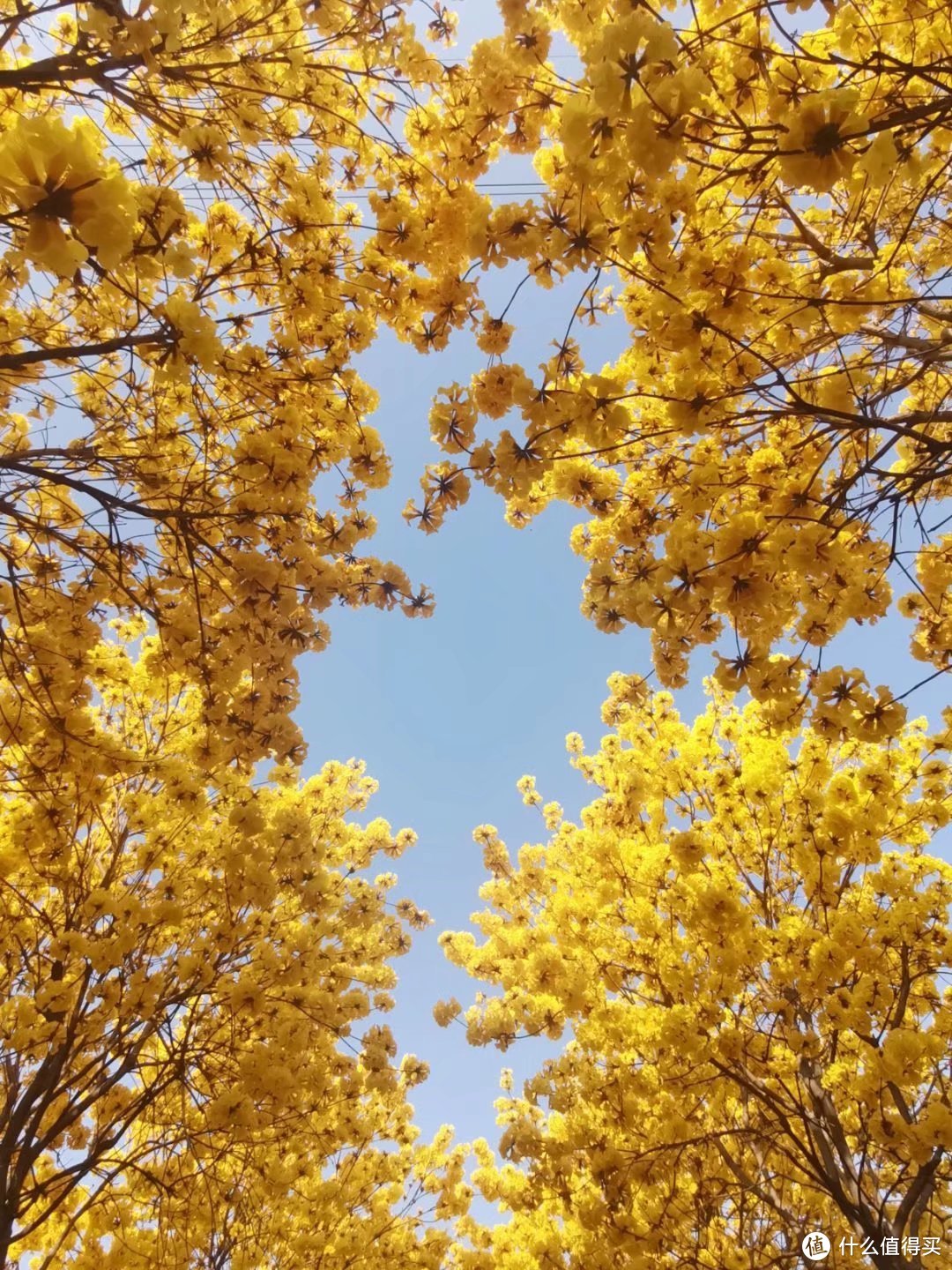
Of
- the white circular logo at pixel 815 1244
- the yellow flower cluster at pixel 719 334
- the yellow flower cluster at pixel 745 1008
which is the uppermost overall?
the yellow flower cluster at pixel 719 334

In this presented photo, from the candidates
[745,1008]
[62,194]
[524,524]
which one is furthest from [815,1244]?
[62,194]

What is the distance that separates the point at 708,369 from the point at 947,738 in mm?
3359

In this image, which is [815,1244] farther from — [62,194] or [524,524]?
[62,194]

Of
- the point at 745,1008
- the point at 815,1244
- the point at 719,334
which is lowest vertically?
the point at 815,1244

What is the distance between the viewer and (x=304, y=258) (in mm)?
3307

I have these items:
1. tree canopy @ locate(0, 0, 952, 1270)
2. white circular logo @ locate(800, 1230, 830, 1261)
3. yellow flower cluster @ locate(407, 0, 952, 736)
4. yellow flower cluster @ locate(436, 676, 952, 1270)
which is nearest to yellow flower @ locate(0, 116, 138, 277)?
tree canopy @ locate(0, 0, 952, 1270)

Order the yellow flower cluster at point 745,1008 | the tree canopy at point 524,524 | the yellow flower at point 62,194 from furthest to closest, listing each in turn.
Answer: the yellow flower cluster at point 745,1008 < the tree canopy at point 524,524 < the yellow flower at point 62,194

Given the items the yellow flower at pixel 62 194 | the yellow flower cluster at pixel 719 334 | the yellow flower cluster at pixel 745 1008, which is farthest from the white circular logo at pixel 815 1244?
the yellow flower at pixel 62 194

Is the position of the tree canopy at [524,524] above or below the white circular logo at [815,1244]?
above

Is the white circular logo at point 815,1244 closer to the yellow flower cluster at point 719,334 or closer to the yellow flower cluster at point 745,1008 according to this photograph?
the yellow flower cluster at point 745,1008

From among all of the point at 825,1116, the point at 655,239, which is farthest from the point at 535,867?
the point at 655,239

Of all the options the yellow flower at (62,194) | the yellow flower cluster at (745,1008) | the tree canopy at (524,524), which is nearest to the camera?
the yellow flower at (62,194)

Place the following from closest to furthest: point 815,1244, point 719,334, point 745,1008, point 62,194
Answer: point 62,194
point 719,334
point 815,1244
point 745,1008

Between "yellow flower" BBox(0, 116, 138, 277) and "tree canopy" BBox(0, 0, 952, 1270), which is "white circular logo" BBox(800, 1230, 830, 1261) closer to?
"tree canopy" BBox(0, 0, 952, 1270)
